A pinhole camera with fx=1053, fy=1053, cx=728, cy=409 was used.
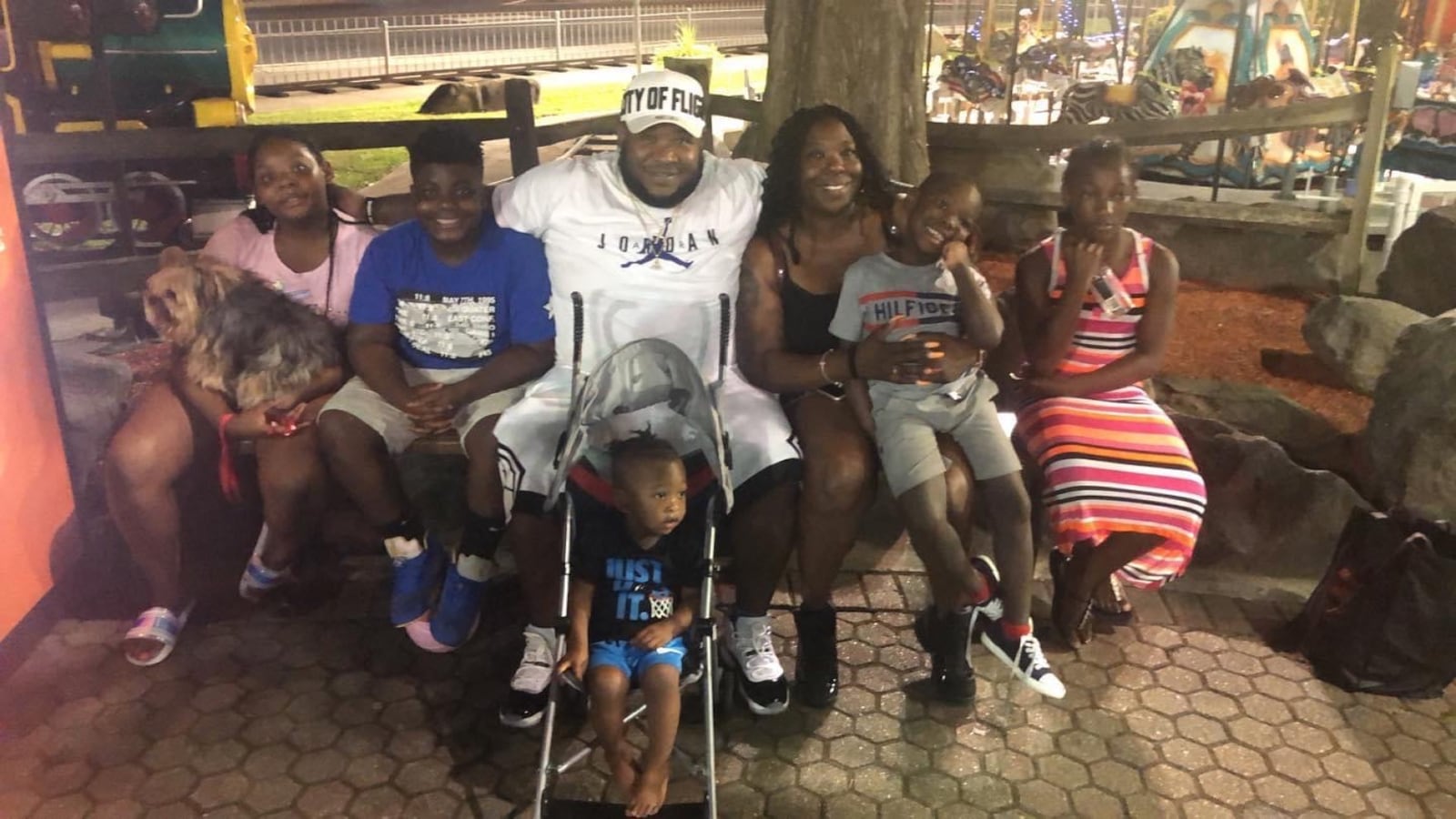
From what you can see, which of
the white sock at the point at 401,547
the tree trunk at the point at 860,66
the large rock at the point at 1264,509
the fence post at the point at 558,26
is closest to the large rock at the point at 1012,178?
the tree trunk at the point at 860,66

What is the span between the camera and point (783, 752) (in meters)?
3.34

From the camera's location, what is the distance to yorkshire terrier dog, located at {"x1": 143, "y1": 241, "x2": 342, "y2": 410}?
357 cm

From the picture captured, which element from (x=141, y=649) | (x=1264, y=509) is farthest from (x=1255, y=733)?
(x=141, y=649)

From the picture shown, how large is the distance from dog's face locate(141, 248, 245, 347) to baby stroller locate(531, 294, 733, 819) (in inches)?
49.8

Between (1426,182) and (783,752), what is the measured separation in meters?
7.85

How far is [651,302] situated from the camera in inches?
145

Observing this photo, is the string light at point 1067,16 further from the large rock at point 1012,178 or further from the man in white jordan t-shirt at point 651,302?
the man in white jordan t-shirt at point 651,302

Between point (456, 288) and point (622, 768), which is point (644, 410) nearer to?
point (456, 288)

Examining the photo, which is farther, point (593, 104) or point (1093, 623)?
point (593, 104)

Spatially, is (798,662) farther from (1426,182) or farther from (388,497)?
(1426,182)

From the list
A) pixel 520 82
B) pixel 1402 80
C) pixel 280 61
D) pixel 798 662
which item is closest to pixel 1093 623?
pixel 798 662

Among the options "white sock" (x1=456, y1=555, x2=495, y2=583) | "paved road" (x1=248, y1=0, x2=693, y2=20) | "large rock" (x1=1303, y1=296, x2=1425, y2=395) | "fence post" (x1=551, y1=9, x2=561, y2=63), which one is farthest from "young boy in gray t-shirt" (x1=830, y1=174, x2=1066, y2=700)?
"paved road" (x1=248, y1=0, x2=693, y2=20)

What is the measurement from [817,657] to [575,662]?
3.21ft

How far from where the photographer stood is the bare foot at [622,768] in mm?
2877
